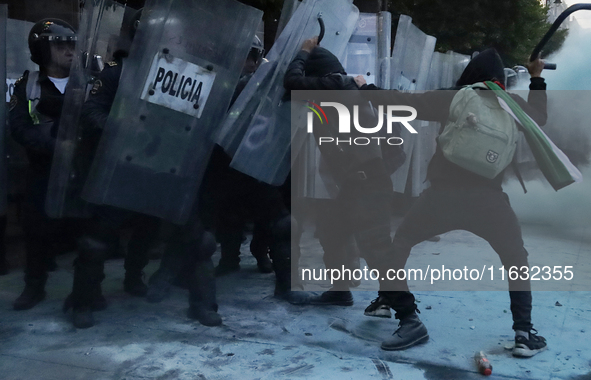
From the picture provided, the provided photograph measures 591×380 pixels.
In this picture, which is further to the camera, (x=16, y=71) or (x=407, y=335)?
(x=16, y=71)

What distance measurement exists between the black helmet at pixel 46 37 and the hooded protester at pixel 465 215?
77.8 inches

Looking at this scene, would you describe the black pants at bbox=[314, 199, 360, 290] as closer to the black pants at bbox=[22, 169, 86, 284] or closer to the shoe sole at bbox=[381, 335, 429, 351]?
the shoe sole at bbox=[381, 335, 429, 351]

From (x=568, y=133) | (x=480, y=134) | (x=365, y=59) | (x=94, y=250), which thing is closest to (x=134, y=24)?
(x=94, y=250)

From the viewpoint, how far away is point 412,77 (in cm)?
569

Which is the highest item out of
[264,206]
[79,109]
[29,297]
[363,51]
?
[363,51]

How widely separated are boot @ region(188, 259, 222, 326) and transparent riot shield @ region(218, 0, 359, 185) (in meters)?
0.61

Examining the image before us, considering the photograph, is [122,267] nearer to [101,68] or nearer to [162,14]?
[101,68]

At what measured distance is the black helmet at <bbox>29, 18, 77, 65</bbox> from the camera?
350 centimetres

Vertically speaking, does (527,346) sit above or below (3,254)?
below

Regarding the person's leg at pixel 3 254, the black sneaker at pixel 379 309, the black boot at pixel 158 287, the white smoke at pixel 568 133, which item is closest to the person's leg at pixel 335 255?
the black sneaker at pixel 379 309

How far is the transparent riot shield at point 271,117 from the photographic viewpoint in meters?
3.22

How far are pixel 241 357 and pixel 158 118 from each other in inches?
49.6

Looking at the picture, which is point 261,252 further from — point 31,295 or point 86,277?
point 31,295

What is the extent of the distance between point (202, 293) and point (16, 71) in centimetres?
211
